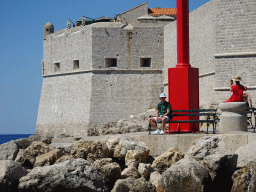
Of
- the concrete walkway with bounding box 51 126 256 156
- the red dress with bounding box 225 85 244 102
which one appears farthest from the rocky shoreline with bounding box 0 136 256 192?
the red dress with bounding box 225 85 244 102

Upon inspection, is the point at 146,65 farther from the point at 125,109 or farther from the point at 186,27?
the point at 186,27

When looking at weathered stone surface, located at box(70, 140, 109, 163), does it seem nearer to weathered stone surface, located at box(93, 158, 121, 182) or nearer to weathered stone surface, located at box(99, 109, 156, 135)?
weathered stone surface, located at box(93, 158, 121, 182)

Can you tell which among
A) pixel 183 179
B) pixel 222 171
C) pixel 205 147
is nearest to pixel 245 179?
pixel 222 171

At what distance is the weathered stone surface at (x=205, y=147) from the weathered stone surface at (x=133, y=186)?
109cm

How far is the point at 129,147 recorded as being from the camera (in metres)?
7.59

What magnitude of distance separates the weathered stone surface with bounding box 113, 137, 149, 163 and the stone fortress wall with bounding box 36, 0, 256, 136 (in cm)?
864

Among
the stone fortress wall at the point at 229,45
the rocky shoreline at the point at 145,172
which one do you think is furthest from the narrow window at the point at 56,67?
the rocky shoreline at the point at 145,172

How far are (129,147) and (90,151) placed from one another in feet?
2.17

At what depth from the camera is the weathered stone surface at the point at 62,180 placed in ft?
19.8

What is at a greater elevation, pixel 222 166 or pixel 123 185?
pixel 222 166

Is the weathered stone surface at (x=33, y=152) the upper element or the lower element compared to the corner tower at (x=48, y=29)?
lower

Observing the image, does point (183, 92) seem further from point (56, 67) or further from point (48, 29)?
point (48, 29)

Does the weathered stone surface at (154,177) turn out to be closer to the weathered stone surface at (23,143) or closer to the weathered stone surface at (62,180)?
the weathered stone surface at (62,180)

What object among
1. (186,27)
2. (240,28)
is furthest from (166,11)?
(186,27)
